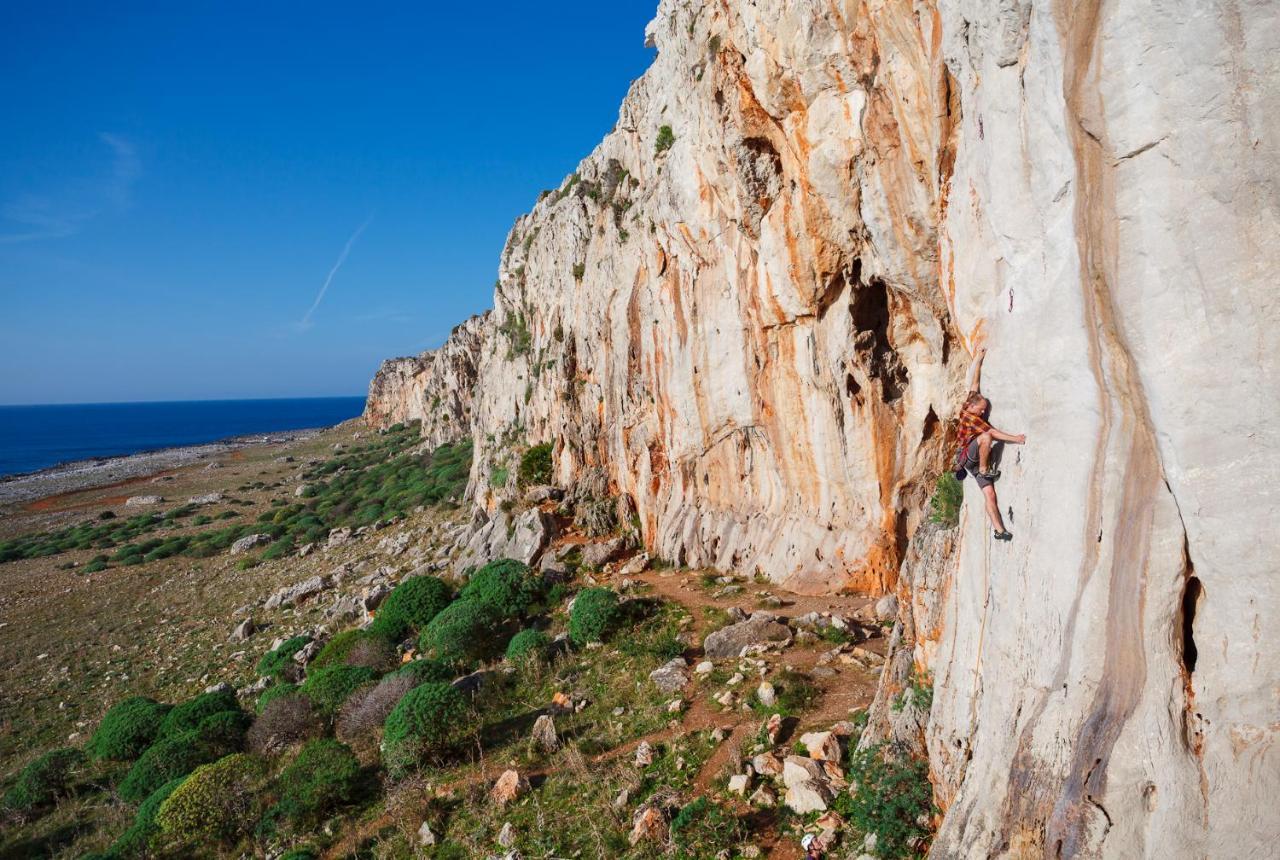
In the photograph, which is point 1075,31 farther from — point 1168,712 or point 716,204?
point 716,204

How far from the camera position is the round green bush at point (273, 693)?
760 inches

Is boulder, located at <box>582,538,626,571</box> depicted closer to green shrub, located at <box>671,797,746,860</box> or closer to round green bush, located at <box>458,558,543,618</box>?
round green bush, located at <box>458,558,543,618</box>

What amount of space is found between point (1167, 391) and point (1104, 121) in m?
2.25

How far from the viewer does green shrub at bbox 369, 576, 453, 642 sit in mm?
23656

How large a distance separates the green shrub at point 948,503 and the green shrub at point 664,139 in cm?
1791

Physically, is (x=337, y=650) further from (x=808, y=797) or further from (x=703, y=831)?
(x=808, y=797)

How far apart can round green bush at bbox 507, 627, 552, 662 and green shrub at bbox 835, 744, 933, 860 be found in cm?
1134

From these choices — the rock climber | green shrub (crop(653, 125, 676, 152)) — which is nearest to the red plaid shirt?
the rock climber

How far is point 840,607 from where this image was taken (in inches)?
676

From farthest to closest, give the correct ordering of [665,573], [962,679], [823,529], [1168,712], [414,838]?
[665,573], [823,529], [414,838], [962,679], [1168,712]

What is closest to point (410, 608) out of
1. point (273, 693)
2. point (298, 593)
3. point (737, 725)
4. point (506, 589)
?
point (506, 589)

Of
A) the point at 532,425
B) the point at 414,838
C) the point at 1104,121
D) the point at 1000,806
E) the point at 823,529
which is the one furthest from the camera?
the point at 532,425

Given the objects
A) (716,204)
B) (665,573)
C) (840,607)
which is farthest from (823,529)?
(716,204)

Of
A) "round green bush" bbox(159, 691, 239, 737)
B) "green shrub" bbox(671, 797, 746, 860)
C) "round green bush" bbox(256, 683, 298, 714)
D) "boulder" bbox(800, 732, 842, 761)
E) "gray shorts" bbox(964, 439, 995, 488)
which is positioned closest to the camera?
"gray shorts" bbox(964, 439, 995, 488)
